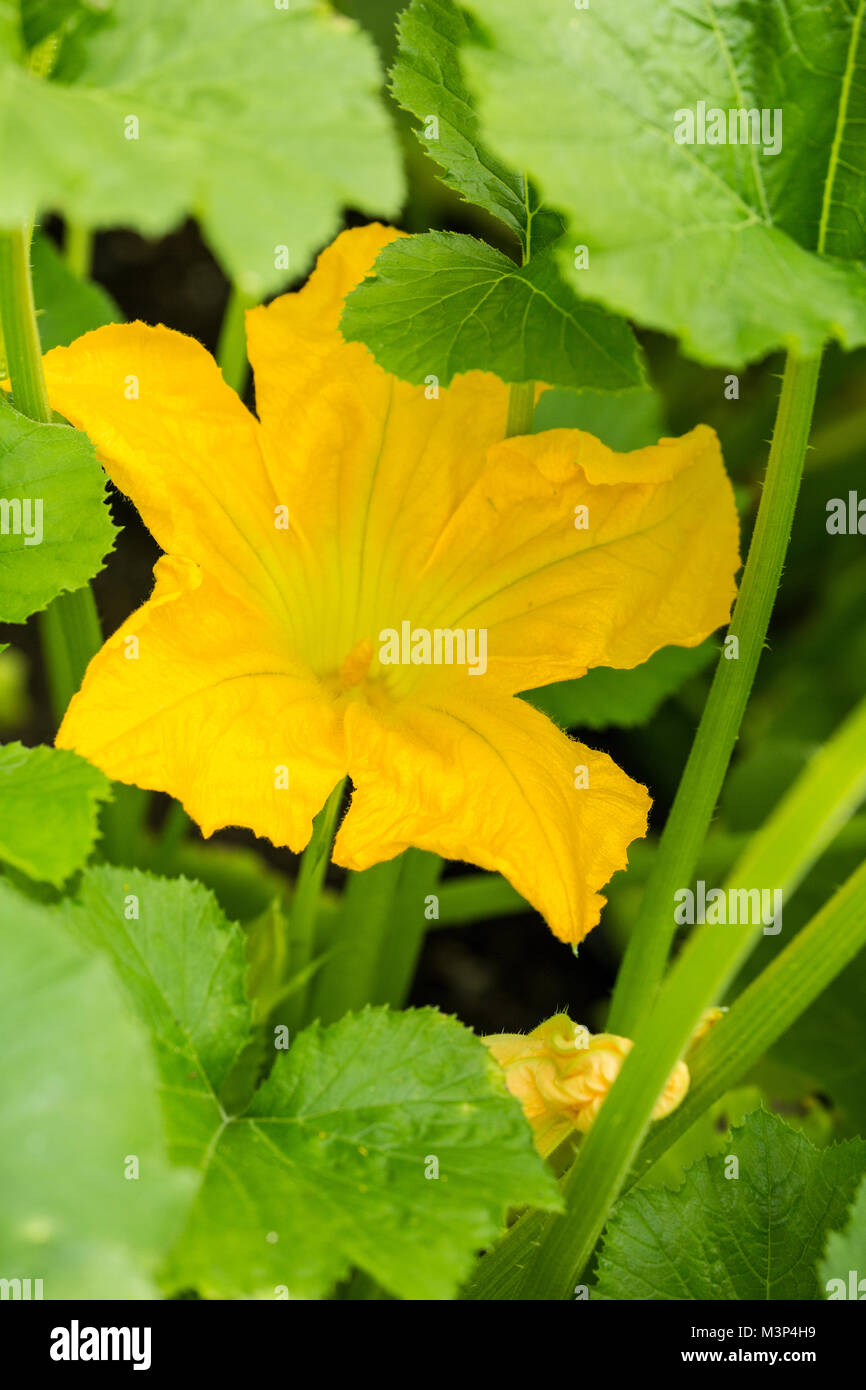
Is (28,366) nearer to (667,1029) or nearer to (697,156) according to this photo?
(697,156)

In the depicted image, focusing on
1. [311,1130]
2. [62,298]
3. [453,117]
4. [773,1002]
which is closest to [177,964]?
[311,1130]

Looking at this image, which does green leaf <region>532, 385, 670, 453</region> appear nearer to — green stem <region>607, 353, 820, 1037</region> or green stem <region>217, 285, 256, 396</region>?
green stem <region>217, 285, 256, 396</region>

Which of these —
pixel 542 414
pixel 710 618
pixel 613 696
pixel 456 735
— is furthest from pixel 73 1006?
pixel 542 414

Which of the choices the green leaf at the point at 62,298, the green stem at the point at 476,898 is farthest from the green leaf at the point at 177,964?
the green leaf at the point at 62,298

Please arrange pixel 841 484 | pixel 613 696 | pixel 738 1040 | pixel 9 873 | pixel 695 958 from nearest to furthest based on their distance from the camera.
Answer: pixel 695 958 → pixel 738 1040 → pixel 9 873 → pixel 613 696 → pixel 841 484

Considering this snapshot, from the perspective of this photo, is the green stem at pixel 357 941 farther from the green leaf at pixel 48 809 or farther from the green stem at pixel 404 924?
the green leaf at pixel 48 809

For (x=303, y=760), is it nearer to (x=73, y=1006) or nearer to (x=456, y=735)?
(x=456, y=735)
